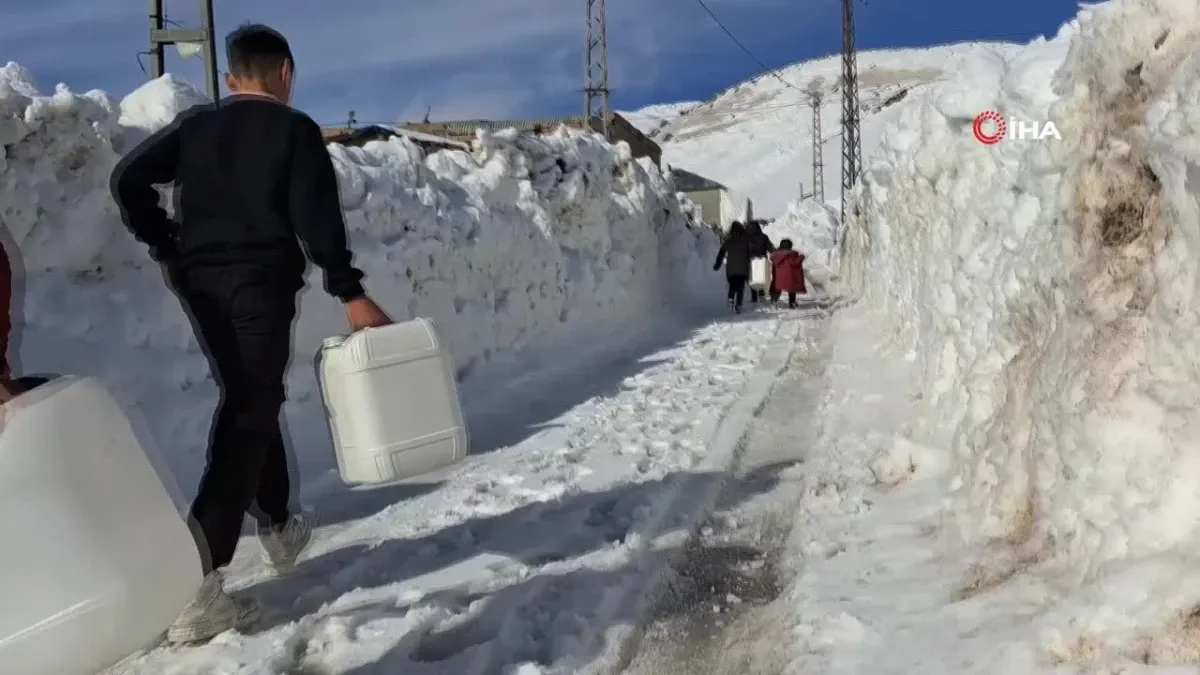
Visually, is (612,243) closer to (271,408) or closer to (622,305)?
(622,305)

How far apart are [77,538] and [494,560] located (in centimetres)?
176

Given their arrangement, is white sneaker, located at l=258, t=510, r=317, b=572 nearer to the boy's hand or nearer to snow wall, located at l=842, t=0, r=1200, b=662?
the boy's hand

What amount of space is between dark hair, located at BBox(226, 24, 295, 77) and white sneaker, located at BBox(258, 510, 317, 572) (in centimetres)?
155

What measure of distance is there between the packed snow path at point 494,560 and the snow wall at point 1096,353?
1191 millimetres

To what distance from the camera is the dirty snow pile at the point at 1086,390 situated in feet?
7.36

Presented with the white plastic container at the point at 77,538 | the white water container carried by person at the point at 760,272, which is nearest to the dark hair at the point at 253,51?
the white plastic container at the point at 77,538

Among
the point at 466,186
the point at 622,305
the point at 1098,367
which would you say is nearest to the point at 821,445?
A: the point at 1098,367

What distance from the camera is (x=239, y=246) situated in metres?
2.91

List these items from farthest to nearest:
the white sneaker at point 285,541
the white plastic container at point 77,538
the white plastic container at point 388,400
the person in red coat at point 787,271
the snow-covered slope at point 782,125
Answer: the snow-covered slope at point 782,125 → the person in red coat at point 787,271 → the white sneaker at point 285,541 → the white plastic container at point 388,400 → the white plastic container at point 77,538

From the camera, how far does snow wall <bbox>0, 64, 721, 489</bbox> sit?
4.72 metres

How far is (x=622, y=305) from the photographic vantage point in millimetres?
13016

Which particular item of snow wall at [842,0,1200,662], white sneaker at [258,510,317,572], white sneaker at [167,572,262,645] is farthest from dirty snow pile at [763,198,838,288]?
white sneaker at [167,572,262,645]

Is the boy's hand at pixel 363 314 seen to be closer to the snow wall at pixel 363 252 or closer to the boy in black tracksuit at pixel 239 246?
the boy in black tracksuit at pixel 239 246

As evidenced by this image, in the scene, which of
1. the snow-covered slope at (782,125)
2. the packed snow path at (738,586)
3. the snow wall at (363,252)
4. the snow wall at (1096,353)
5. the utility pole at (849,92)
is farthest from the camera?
the snow-covered slope at (782,125)
